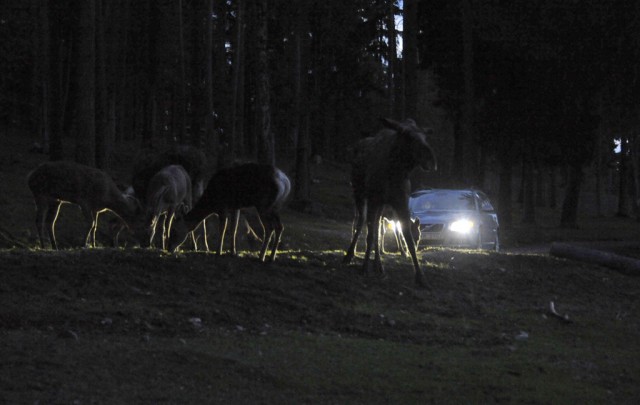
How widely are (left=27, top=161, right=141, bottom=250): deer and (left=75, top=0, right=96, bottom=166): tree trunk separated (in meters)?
5.48

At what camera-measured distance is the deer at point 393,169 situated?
54.0 ft

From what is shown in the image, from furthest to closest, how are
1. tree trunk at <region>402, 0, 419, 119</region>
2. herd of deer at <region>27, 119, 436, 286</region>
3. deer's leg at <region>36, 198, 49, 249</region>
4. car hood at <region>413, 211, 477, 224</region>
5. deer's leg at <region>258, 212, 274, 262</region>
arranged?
1. tree trunk at <region>402, 0, 419, 119</region>
2. car hood at <region>413, 211, 477, 224</region>
3. deer's leg at <region>36, 198, 49, 249</region>
4. herd of deer at <region>27, 119, 436, 286</region>
5. deer's leg at <region>258, 212, 274, 262</region>

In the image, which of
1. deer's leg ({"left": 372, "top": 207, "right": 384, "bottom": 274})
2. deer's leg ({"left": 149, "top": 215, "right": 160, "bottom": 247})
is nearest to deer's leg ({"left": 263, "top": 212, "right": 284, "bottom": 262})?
deer's leg ({"left": 372, "top": 207, "right": 384, "bottom": 274})

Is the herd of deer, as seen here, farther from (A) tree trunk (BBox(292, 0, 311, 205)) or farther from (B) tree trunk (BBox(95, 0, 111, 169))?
(A) tree trunk (BBox(292, 0, 311, 205))

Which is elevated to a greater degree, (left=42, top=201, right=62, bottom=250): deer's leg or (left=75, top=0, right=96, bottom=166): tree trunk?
(left=75, top=0, right=96, bottom=166): tree trunk

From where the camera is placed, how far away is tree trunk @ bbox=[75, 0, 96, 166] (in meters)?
23.5

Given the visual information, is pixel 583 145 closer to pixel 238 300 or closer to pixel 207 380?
pixel 238 300

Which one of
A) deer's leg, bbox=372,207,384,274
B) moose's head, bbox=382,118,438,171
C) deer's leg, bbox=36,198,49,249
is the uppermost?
moose's head, bbox=382,118,438,171

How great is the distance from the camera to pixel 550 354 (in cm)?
1305

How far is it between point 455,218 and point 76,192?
1178cm

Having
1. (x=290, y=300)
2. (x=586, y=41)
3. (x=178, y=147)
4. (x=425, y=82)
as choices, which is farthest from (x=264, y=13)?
(x=425, y=82)

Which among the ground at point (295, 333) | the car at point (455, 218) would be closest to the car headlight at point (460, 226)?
the car at point (455, 218)

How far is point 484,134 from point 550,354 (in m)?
37.0

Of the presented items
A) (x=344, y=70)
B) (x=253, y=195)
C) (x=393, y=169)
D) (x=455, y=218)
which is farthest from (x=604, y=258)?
(x=344, y=70)
